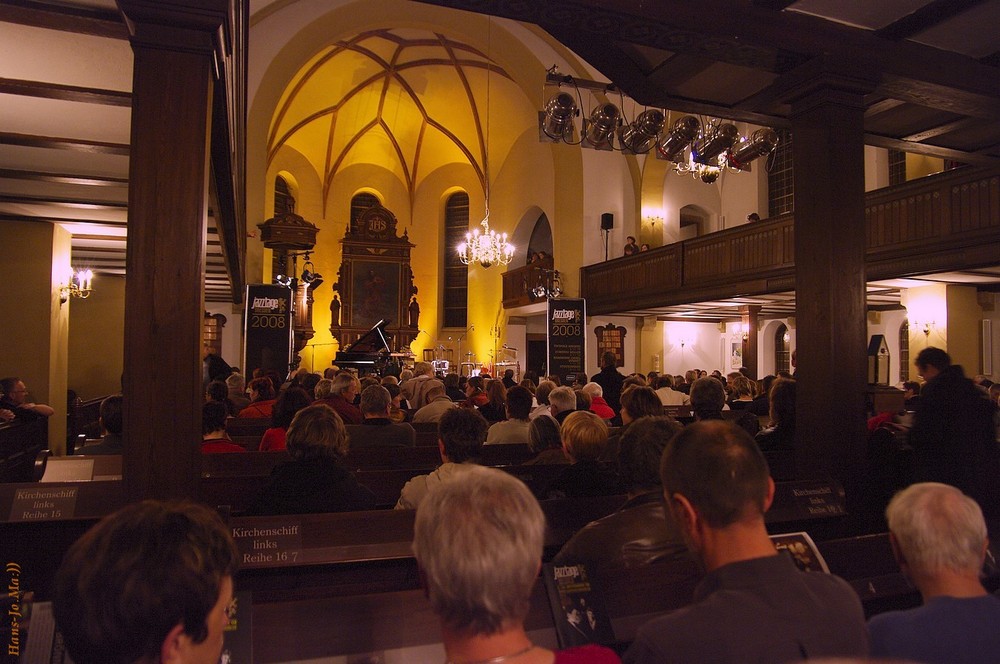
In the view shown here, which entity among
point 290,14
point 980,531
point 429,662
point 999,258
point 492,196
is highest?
point 290,14

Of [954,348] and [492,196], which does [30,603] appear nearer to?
[954,348]

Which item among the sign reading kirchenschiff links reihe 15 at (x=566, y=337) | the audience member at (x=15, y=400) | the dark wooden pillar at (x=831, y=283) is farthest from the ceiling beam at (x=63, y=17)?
the sign reading kirchenschiff links reihe 15 at (x=566, y=337)

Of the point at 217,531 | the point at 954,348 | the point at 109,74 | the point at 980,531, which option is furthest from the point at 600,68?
the point at 954,348

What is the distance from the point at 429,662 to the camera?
201 cm

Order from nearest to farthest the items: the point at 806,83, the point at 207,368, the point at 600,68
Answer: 1. the point at 806,83
2. the point at 600,68
3. the point at 207,368

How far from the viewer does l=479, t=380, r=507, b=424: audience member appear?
22.3 ft

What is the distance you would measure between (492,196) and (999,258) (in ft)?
53.3

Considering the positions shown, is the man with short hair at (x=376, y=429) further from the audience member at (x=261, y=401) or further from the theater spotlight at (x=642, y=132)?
the theater spotlight at (x=642, y=132)

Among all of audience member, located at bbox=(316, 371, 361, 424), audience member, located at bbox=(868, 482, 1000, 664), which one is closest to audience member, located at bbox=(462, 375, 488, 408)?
audience member, located at bbox=(316, 371, 361, 424)

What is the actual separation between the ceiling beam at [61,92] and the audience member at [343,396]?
239 cm

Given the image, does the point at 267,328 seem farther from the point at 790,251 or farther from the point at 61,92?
the point at 790,251

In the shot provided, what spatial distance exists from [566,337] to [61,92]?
34.8ft

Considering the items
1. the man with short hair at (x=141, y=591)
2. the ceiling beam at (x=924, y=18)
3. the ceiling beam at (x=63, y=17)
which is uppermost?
the ceiling beam at (x=924, y=18)

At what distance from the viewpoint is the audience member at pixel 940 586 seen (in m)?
1.54
